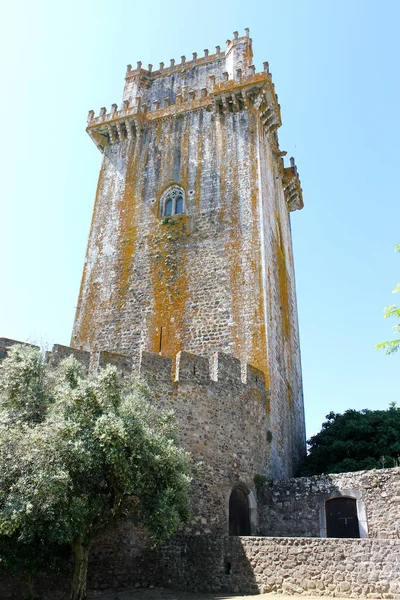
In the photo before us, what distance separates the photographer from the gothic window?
69.4 feet

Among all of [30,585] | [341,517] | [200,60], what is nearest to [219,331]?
[341,517]

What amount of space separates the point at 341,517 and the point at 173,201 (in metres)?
13.0

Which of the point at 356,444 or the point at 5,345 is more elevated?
the point at 5,345

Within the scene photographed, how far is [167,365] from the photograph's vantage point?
45.3 feet

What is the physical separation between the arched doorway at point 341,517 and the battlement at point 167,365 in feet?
12.1

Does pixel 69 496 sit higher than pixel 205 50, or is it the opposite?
pixel 205 50

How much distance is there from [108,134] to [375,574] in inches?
803

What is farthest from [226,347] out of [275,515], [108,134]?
[108,134]

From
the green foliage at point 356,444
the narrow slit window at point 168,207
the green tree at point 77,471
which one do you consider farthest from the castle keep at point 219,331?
A: the green tree at point 77,471

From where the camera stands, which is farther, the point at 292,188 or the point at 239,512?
the point at 292,188

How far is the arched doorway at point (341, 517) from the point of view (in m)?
12.8

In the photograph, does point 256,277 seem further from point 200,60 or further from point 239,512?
point 200,60

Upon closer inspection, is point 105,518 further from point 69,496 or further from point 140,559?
point 140,559

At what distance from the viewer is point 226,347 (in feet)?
56.1
